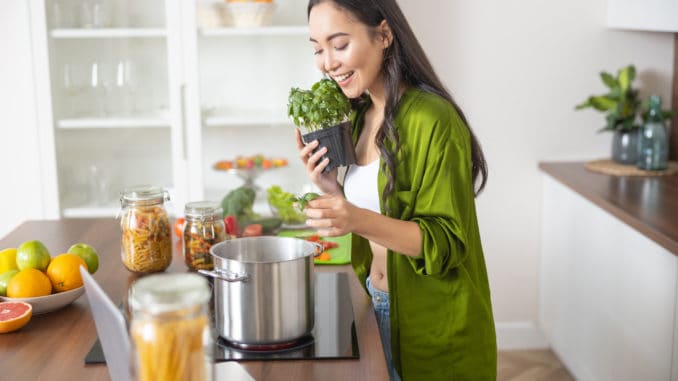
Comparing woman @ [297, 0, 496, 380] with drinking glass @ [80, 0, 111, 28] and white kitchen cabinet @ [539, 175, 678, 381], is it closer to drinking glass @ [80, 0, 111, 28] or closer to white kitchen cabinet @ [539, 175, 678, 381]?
white kitchen cabinet @ [539, 175, 678, 381]

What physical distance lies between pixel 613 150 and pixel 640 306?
3.41 feet

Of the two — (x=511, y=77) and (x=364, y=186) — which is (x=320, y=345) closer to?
(x=364, y=186)

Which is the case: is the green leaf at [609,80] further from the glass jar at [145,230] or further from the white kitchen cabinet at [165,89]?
the glass jar at [145,230]

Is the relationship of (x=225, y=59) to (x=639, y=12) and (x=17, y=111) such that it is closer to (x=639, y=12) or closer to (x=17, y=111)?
(x=17, y=111)

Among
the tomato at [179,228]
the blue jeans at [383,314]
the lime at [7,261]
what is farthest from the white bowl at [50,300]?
Answer: the blue jeans at [383,314]

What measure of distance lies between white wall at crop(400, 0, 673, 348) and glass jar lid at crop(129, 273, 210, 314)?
106 inches

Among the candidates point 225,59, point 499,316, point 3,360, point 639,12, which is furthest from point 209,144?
point 3,360

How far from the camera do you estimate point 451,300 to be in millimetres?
1682

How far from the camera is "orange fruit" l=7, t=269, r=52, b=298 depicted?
1586 mm

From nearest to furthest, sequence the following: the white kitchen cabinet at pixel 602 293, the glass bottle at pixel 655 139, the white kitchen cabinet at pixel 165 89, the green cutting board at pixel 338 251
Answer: the green cutting board at pixel 338 251, the white kitchen cabinet at pixel 602 293, the glass bottle at pixel 655 139, the white kitchen cabinet at pixel 165 89

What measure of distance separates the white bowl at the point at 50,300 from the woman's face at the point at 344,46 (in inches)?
27.6

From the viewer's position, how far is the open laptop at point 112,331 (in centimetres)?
94

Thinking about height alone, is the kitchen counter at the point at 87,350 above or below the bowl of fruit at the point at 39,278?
below

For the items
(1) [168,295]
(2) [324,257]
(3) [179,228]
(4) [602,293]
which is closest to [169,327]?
(1) [168,295]
